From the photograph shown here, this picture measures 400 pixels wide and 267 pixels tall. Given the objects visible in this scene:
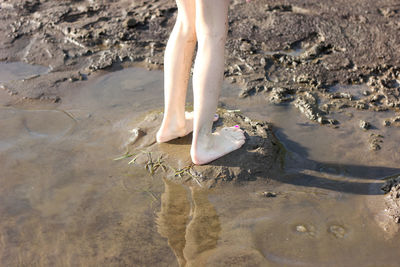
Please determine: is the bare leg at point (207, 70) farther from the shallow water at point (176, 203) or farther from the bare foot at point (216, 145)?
the shallow water at point (176, 203)

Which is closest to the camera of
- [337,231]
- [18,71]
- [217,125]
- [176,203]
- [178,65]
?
[337,231]

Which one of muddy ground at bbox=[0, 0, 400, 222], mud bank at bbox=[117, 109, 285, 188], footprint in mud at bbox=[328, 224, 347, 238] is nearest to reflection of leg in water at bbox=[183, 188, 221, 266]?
mud bank at bbox=[117, 109, 285, 188]

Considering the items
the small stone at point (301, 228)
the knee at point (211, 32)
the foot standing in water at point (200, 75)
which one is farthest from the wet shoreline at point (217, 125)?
the knee at point (211, 32)

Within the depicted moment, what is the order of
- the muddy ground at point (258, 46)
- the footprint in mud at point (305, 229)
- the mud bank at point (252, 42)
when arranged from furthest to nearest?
the mud bank at point (252, 42) < the muddy ground at point (258, 46) < the footprint in mud at point (305, 229)

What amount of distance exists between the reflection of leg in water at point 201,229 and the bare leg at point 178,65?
0.48 metres

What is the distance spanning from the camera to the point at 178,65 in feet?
7.83

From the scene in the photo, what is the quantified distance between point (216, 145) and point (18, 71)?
2.13 meters

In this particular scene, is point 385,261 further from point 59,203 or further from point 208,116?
point 59,203

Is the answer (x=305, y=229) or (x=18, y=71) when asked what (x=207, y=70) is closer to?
(x=305, y=229)

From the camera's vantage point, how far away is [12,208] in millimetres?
2197

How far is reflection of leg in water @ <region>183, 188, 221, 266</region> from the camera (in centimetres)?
196

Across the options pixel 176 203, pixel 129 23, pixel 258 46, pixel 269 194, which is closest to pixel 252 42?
pixel 258 46

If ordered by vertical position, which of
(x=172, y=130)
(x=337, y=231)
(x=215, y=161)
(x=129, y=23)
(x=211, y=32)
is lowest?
(x=337, y=231)

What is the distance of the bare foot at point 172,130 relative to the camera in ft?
8.41
